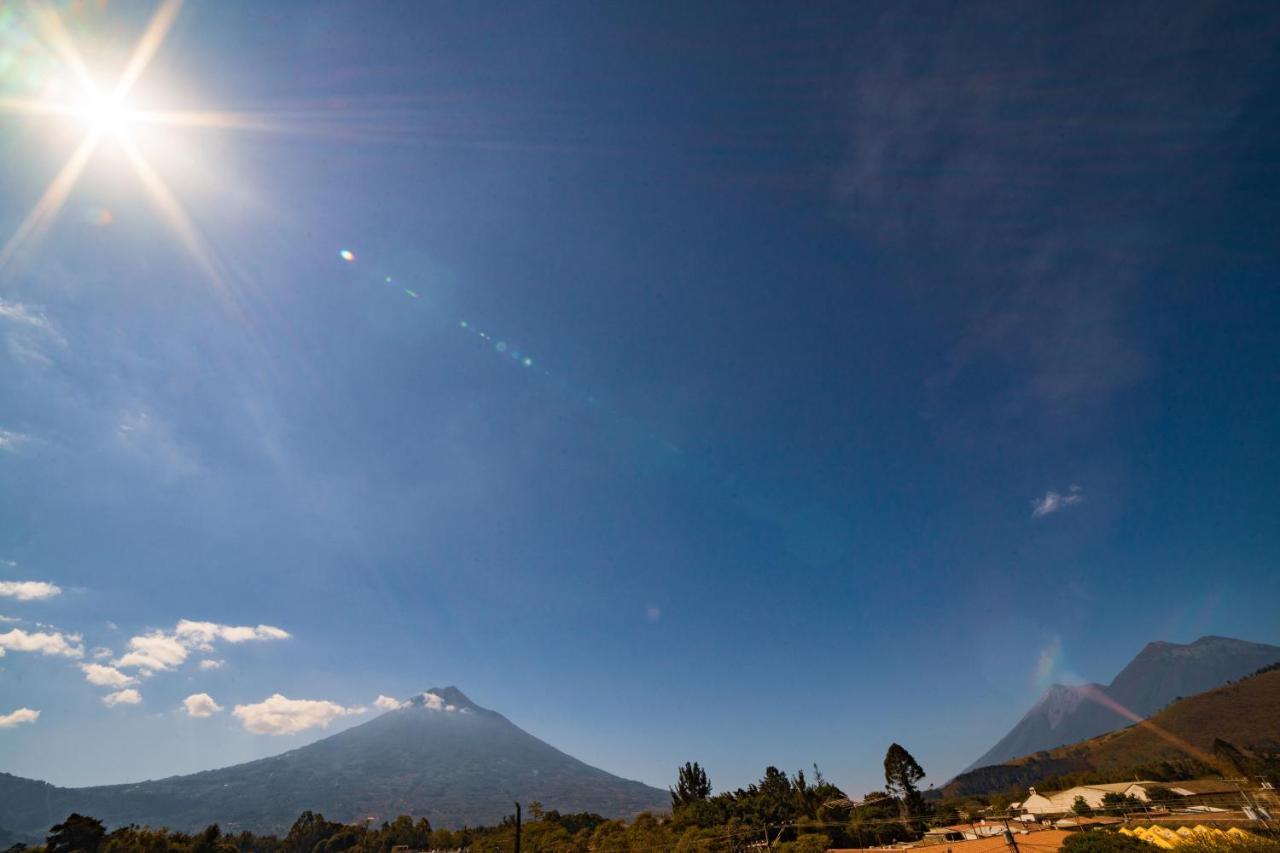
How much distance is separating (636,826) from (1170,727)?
140 meters

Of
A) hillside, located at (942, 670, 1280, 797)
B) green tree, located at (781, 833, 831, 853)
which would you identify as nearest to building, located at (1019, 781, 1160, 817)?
green tree, located at (781, 833, 831, 853)

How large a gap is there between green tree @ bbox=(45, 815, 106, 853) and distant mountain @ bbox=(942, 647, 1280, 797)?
135m

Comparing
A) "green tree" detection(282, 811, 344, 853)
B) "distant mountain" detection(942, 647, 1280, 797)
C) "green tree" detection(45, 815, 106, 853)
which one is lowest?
"green tree" detection(282, 811, 344, 853)

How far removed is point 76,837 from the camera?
194 ft

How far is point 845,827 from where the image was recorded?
52.0 metres

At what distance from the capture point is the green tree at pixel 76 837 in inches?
A: 2269

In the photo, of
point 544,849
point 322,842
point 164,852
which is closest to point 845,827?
point 544,849

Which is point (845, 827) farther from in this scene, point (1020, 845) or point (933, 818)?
point (1020, 845)

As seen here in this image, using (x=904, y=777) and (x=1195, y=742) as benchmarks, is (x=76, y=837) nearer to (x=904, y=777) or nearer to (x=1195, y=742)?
(x=904, y=777)

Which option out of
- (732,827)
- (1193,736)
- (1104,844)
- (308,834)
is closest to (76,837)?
(308,834)

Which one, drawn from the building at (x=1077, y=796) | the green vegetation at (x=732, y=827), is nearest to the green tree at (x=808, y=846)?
the green vegetation at (x=732, y=827)

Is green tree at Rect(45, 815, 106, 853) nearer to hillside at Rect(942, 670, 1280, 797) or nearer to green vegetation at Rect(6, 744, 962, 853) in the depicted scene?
green vegetation at Rect(6, 744, 962, 853)

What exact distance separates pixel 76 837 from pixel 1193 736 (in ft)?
654

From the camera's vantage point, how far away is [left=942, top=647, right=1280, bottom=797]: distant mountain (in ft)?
290
